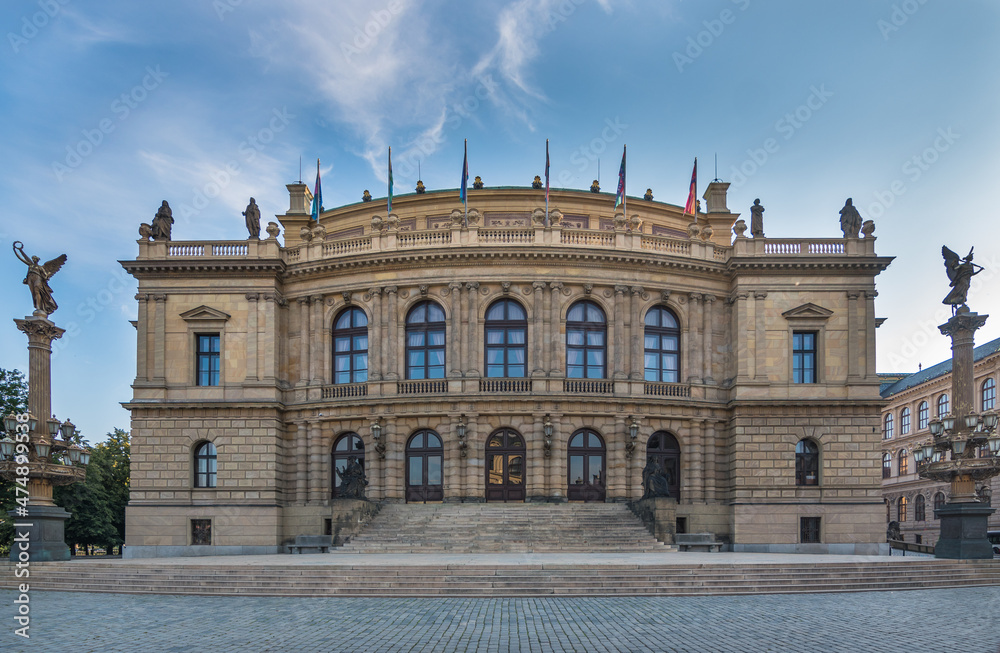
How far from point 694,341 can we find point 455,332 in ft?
40.2

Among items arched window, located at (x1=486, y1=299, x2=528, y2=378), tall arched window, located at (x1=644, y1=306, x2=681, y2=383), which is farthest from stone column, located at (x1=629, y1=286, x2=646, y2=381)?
arched window, located at (x1=486, y1=299, x2=528, y2=378)

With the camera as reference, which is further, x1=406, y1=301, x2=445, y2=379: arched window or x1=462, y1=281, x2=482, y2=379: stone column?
x1=406, y1=301, x2=445, y2=379: arched window

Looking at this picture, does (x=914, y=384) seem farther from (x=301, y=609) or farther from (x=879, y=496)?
(x=301, y=609)

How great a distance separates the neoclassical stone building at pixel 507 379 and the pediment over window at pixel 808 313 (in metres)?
0.07

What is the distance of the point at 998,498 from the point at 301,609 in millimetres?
53384

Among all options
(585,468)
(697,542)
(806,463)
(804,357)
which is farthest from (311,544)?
(804,357)

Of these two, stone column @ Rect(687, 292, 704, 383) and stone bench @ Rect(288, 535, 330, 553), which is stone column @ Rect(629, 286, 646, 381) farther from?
stone bench @ Rect(288, 535, 330, 553)

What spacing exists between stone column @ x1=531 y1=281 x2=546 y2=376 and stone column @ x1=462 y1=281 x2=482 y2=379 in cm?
277

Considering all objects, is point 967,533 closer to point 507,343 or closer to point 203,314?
point 507,343

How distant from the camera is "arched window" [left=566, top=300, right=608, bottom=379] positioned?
40.1 m

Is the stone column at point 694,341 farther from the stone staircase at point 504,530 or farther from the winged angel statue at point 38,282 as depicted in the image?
the winged angel statue at point 38,282

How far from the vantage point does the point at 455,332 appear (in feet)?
129

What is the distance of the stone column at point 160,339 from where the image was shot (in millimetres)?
39969

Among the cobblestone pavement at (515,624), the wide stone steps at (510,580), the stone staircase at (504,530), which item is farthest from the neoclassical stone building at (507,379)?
the cobblestone pavement at (515,624)
